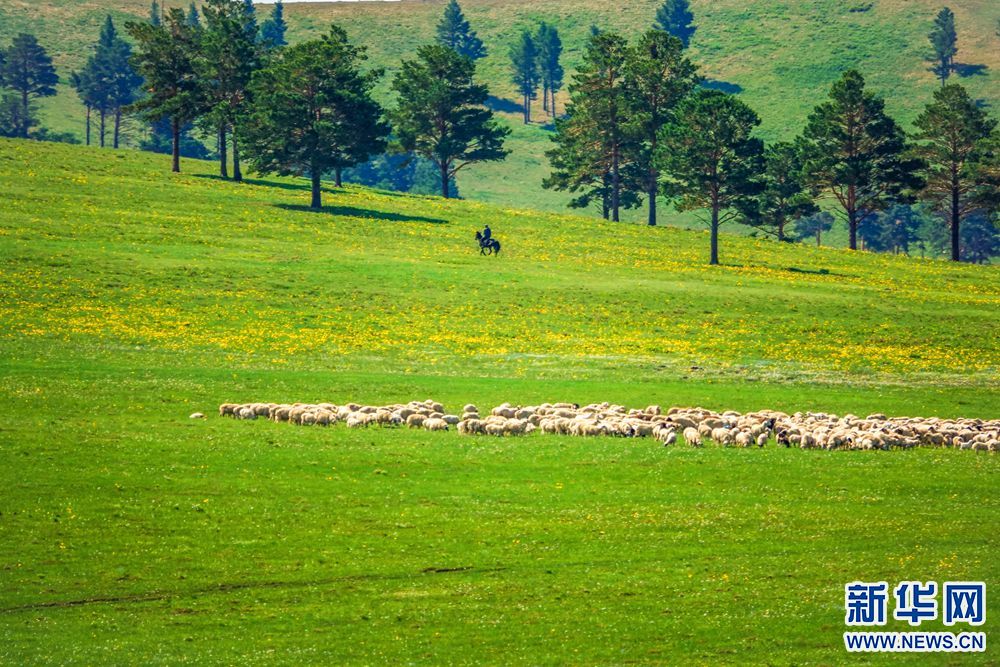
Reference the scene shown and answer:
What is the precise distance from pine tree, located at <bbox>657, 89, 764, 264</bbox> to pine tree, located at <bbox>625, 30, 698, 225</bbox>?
2580cm

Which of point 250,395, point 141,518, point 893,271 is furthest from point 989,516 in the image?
point 893,271

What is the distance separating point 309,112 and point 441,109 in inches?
1077

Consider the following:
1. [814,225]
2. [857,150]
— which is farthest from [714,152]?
[814,225]

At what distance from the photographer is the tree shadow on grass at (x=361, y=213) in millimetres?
103812

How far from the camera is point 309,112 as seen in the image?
107 meters

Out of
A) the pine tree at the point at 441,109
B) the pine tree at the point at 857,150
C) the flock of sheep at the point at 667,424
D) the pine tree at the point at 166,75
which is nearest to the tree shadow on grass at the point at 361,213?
the pine tree at the point at 166,75

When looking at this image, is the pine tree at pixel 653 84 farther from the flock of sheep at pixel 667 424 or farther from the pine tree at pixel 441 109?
the flock of sheep at pixel 667 424

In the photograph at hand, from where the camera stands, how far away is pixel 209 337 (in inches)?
2222

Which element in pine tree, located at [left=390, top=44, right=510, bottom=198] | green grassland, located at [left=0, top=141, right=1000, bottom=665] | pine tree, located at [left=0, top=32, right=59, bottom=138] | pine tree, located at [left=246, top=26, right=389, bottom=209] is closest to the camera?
green grassland, located at [left=0, top=141, right=1000, bottom=665]

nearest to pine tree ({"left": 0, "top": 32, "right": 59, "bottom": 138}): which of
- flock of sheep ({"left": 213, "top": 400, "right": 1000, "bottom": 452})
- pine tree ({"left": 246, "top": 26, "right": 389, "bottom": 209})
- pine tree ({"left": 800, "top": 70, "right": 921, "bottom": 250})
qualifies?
pine tree ({"left": 246, "top": 26, "right": 389, "bottom": 209})

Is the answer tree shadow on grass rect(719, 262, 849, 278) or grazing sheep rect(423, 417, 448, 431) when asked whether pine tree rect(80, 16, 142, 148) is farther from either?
grazing sheep rect(423, 417, 448, 431)

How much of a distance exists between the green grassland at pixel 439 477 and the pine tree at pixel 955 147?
4480 centimetres

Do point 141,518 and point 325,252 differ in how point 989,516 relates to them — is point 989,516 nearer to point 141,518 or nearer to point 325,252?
point 141,518

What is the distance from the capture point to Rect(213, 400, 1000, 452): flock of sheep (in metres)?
36.2
